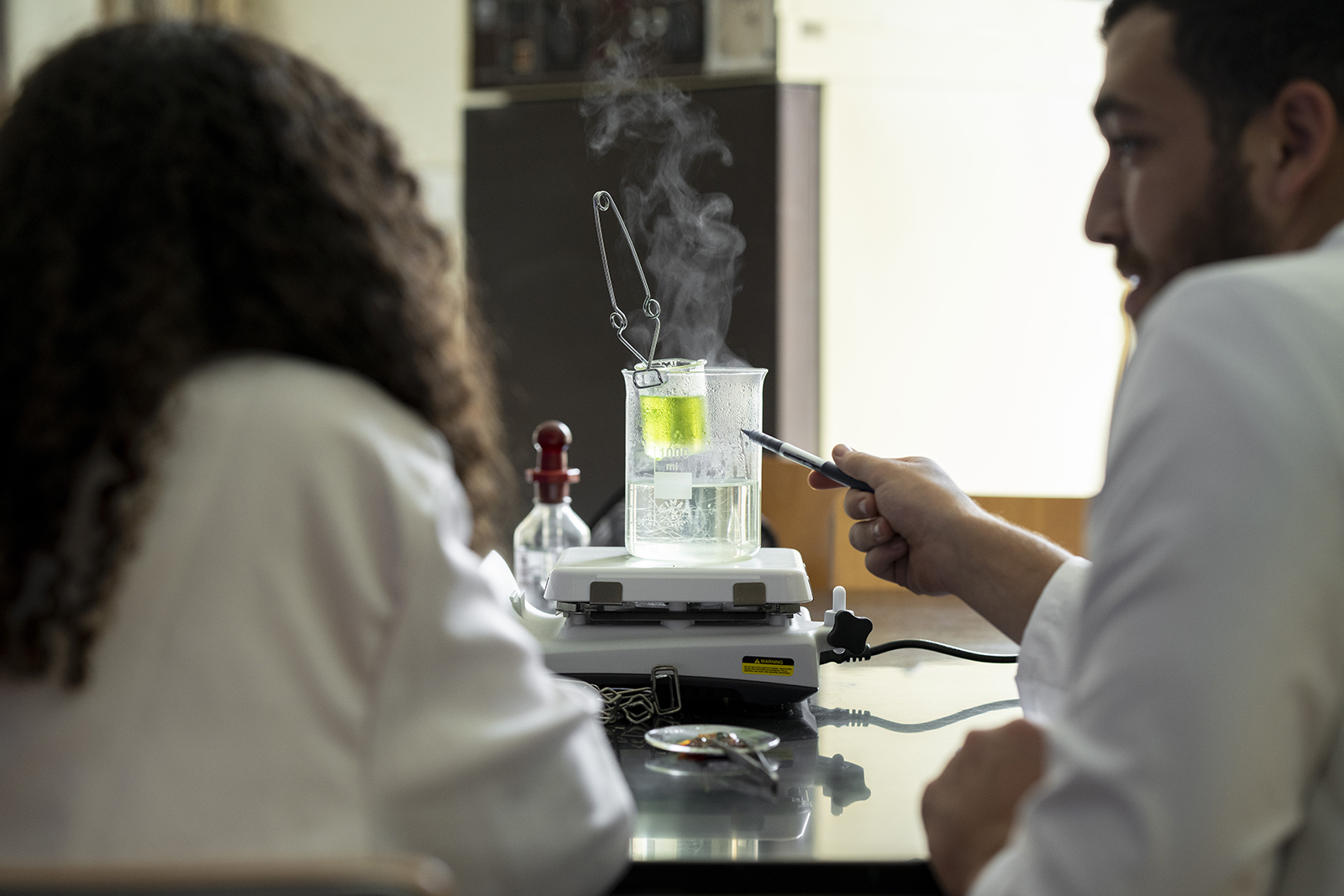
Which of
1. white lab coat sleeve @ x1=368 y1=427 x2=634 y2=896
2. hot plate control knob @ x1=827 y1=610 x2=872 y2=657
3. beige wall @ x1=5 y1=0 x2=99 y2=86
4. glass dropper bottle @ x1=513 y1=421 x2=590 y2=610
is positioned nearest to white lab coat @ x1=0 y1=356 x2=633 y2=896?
white lab coat sleeve @ x1=368 y1=427 x2=634 y2=896

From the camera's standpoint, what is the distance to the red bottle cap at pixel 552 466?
60.1 inches

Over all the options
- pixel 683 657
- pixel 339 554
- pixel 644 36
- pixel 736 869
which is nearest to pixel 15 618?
pixel 339 554

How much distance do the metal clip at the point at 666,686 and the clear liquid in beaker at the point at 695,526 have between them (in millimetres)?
153

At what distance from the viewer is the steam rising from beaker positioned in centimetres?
279

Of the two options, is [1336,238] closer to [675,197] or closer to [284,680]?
[284,680]

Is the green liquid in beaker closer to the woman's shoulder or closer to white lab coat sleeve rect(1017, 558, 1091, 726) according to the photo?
white lab coat sleeve rect(1017, 558, 1091, 726)

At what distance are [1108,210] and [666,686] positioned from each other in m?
0.62

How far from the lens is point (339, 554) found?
2.19 feet

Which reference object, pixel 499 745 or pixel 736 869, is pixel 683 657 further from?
pixel 499 745

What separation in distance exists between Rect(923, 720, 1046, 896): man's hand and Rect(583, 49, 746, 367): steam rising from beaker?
182 cm

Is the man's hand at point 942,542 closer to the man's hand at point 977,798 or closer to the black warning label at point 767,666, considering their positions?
the black warning label at point 767,666

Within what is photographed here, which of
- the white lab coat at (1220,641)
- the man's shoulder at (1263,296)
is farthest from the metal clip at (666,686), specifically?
the man's shoulder at (1263,296)

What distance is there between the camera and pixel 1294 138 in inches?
32.1

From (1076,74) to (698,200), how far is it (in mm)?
1275
